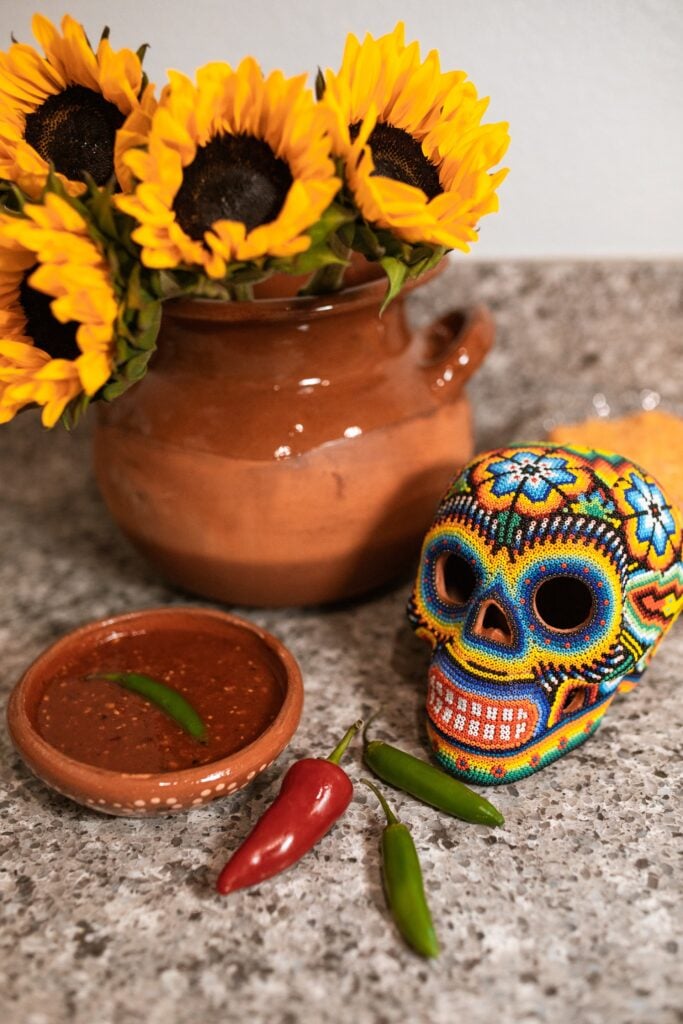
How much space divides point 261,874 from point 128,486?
1.27 feet

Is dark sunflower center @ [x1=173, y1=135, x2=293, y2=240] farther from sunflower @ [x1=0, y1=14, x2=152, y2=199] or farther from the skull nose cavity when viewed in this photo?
the skull nose cavity

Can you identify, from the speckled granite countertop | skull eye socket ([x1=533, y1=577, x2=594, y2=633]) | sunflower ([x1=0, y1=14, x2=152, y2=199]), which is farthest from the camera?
skull eye socket ([x1=533, y1=577, x2=594, y2=633])

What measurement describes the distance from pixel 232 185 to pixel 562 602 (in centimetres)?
43

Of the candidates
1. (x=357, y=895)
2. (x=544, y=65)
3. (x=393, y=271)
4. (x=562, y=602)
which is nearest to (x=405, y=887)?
(x=357, y=895)

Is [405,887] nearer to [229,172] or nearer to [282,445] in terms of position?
[282,445]

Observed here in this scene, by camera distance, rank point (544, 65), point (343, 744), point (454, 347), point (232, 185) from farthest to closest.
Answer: point (544, 65) < point (454, 347) < point (343, 744) < point (232, 185)

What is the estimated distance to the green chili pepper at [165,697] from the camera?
30.5 inches

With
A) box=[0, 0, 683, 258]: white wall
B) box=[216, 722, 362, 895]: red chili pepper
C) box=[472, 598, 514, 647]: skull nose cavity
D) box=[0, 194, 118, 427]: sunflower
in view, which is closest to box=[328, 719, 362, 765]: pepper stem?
box=[216, 722, 362, 895]: red chili pepper

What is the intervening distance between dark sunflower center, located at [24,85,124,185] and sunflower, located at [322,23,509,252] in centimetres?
18

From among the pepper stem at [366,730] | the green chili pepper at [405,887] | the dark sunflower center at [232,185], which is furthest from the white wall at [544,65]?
the green chili pepper at [405,887]

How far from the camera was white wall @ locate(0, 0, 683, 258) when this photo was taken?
1.04 m

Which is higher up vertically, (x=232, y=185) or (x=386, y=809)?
(x=232, y=185)

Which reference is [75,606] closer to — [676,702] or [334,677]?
[334,677]

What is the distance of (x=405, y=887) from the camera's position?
2.22 ft
